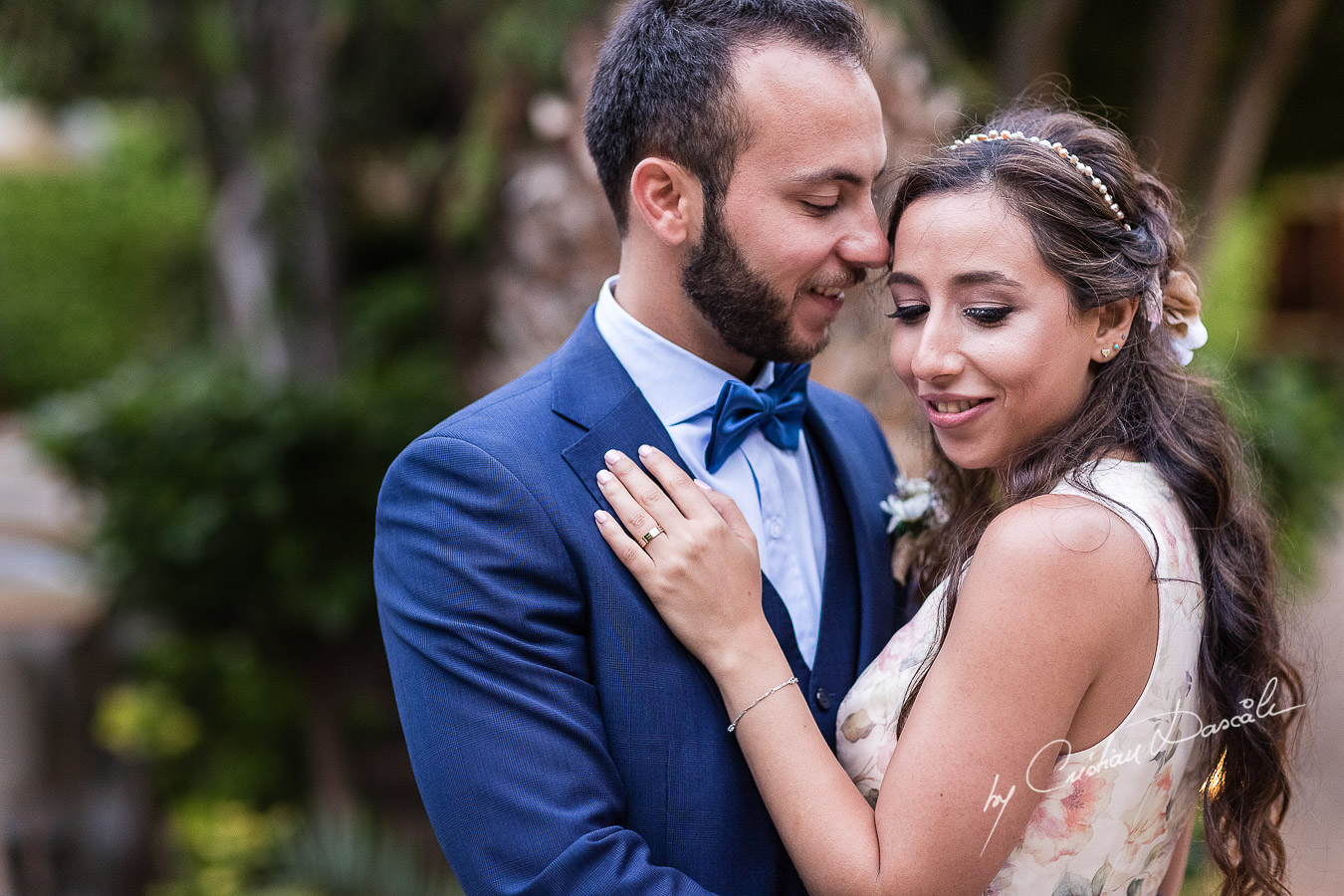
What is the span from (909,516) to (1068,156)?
666mm

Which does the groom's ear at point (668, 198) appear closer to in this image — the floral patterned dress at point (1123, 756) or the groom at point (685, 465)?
the groom at point (685, 465)

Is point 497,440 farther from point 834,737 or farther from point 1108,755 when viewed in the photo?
point 1108,755

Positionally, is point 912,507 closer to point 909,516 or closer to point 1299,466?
Answer: point 909,516

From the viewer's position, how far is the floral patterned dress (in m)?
1.62

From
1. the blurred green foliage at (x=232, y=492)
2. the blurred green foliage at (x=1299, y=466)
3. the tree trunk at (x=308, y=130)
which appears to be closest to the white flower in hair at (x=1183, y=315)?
the blurred green foliage at (x=232, y=492)

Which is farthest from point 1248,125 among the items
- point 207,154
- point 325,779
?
point 325,779

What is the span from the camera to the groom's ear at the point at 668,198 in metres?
1.92

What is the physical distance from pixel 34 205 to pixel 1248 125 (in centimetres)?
1158

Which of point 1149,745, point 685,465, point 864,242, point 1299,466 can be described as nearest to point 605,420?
point 685,465

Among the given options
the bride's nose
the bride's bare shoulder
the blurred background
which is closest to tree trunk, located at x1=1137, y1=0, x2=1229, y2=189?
the blurred background

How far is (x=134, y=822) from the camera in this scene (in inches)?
213

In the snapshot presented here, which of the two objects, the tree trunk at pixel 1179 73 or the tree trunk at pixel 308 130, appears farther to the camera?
the tree trunk at pixel 1179 73

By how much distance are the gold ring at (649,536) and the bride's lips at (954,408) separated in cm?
45

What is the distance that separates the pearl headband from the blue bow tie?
19.0 inches
